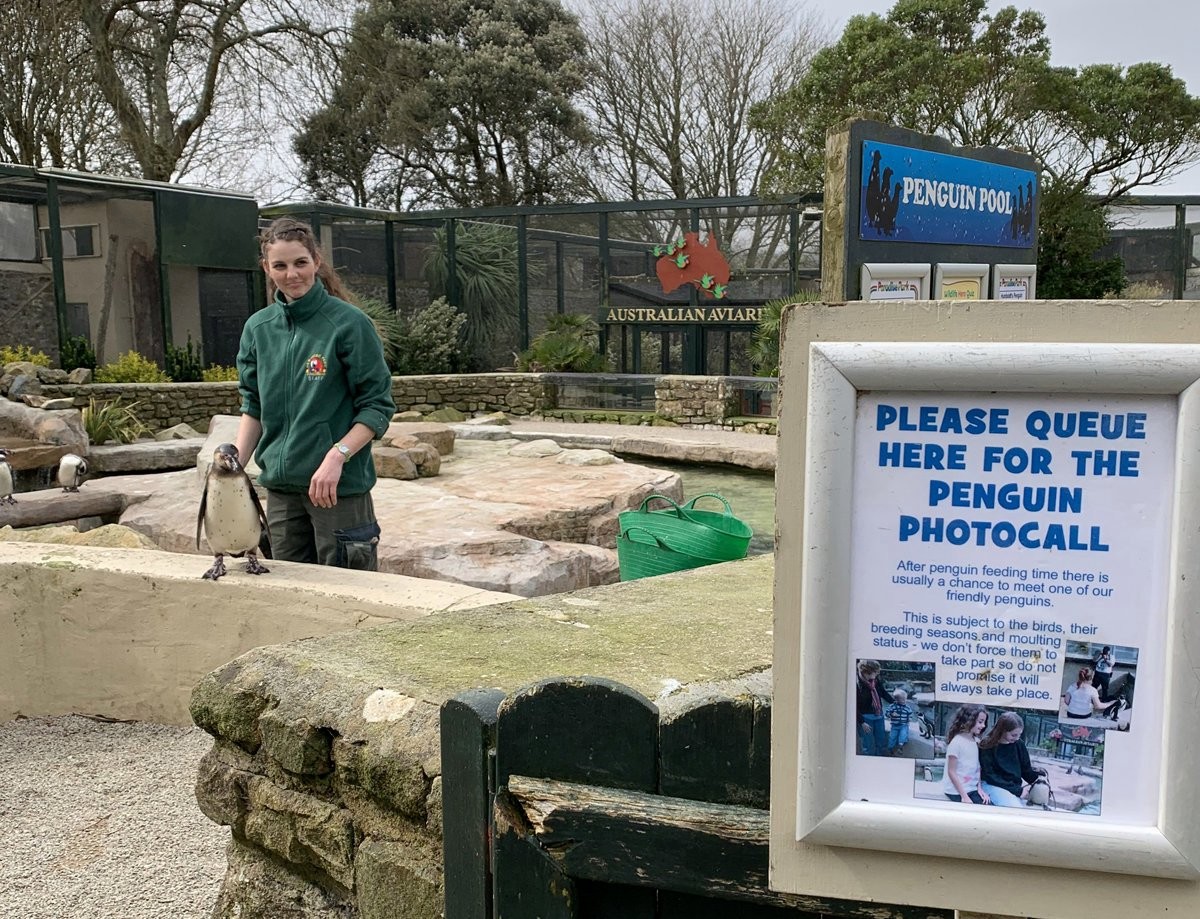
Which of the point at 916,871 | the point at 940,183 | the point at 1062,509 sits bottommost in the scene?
the point at 916,871

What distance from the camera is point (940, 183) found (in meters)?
3.30

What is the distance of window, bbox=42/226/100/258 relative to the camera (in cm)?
1597

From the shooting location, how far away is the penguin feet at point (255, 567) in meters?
3.50

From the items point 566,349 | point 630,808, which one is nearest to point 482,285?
point 566,349

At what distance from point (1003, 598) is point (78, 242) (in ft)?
56.8

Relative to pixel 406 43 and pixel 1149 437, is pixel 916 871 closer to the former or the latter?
pixel 1149 437

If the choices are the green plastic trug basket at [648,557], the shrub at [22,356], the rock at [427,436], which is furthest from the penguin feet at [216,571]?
the shrub at [22,356]

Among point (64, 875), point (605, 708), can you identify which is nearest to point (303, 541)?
point (64, 875)

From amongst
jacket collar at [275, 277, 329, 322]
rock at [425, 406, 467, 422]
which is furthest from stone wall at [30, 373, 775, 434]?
jacket collar at [275, 277, 329, 322]

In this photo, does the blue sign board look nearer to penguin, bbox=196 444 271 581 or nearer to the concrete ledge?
the concrete ledge

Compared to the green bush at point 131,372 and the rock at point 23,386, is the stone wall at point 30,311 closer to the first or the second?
the green bush at point 131,372

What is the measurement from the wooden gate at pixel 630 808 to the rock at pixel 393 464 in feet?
25.8

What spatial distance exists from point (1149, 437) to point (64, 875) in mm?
2916

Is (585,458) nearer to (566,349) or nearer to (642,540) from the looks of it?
(642,540)
